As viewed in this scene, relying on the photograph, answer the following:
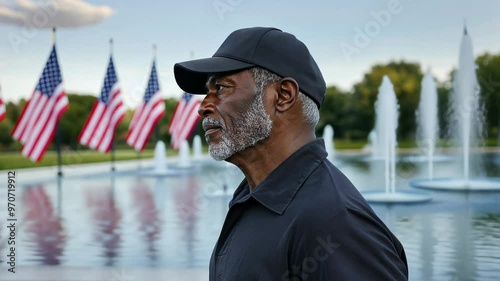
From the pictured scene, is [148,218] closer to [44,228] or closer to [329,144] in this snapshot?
[44,228]

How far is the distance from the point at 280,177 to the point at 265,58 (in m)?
0.29

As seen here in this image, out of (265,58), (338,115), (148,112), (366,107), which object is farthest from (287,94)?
(338,115)

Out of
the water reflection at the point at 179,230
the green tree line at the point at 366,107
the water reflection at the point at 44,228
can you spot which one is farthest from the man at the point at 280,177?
the green tree line at the point at 366,107

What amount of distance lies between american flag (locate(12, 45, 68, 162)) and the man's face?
49.6 ft

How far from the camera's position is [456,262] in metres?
7.33

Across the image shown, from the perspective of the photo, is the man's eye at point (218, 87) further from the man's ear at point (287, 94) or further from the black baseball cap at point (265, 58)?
the man's ear at point (287, 94)

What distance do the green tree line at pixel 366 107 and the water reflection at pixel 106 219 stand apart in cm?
3595

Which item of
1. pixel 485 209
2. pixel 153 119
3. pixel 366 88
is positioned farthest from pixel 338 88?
pixel 485 209

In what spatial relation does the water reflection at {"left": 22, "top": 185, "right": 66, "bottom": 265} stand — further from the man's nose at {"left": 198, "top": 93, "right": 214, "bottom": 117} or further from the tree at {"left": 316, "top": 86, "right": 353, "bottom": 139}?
the tree at {"left": 316, "top": 86, "right": 353, "bottom": 139}

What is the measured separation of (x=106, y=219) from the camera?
12242mm

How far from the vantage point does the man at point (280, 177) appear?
129cm

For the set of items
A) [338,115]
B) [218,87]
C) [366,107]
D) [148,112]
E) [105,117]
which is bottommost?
[218,87]

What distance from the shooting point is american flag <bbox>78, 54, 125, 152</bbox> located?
19.3m

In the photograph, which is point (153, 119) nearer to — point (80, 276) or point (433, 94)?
point (433, 94)
